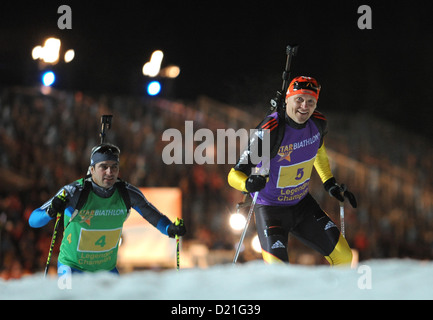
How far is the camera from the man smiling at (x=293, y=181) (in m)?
5.25

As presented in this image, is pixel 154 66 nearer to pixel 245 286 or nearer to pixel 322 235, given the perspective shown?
pixel 322 235

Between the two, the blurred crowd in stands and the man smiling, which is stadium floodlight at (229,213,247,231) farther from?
the blurred crowd in stands

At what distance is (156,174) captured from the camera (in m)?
13.0

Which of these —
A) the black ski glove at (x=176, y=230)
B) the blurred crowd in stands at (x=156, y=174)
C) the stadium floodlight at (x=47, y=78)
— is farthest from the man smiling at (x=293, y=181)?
the blurred crowd in stands at (x=156, y=174)

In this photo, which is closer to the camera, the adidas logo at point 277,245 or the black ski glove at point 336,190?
the adidas logo at point 277,245

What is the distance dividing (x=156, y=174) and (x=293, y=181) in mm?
7770

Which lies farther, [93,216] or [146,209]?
[146,209]

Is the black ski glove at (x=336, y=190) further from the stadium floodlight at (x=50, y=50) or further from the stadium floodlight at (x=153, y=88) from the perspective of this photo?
the stadium floodlight at (x=50, y=50)

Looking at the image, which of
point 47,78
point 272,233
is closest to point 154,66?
point 47,78

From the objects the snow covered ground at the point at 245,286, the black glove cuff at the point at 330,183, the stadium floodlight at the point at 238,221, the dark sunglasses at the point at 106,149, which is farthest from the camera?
the black glove cuff at the point at 330,183

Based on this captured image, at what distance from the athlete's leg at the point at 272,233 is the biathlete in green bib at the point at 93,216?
667 millimetres
